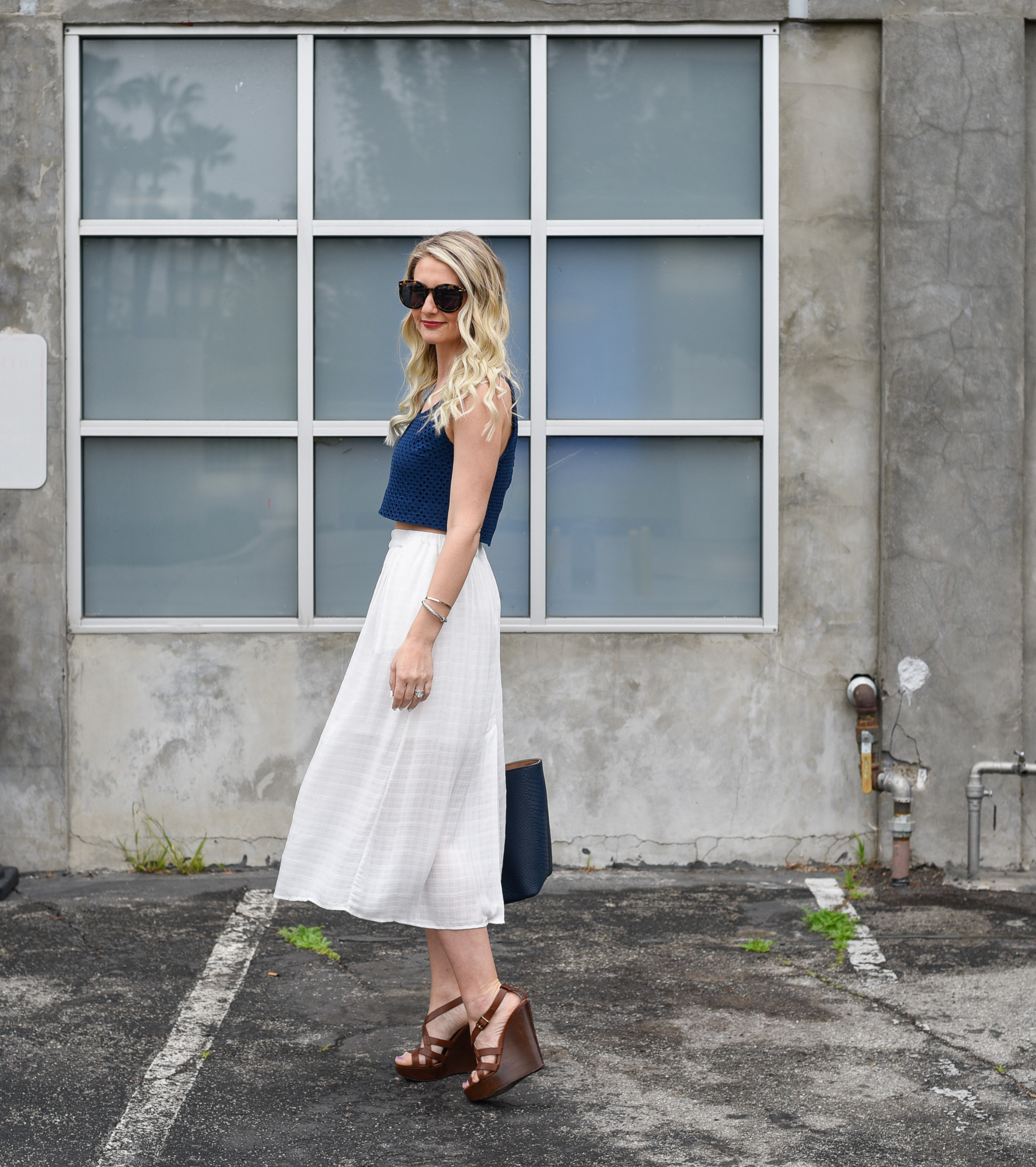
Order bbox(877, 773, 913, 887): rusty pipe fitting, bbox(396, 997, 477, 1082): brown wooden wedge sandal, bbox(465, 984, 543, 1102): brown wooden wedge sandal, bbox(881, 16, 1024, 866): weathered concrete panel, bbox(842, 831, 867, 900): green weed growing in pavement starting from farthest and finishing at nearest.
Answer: bbox(881, 16, 1024, 866): weathered concrete panel, bbox(877, 773, 913, 887): rusty pipe fitting, bbox(842, 831, 867, 900): green weed growing in pavement, bbox(396, 997, 477, 1082): brown wooden wedge sandal, bbox(465, 984, 543, 1102): brown wooden wedge sandal

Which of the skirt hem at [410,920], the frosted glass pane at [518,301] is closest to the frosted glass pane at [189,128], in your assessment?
the frosted glass pane at [518,301]

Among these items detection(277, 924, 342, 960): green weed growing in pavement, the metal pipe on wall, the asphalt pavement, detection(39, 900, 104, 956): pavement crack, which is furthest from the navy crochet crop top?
the metal pipe on wall

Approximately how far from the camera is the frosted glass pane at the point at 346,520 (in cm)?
579

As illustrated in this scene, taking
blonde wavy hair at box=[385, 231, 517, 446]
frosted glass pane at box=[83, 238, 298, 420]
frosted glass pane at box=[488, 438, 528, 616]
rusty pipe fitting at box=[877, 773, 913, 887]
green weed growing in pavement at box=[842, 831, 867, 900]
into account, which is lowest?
green weed growing in pavement at box=[842, 831, 867, 900]

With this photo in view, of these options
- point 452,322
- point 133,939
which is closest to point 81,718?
point 133,939

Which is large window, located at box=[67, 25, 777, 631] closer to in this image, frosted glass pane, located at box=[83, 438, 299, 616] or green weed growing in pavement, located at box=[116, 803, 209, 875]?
frosted glass pane, located at box=[83, 438, 299, 616]

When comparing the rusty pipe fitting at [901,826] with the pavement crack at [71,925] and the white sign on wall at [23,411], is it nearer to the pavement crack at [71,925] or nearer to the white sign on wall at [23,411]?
the pavement crack at [71,925]

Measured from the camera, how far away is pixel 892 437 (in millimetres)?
5613

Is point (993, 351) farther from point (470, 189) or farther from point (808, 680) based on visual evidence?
point (470, 189)

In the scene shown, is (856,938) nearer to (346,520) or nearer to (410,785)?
(410,785)

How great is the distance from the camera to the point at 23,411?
5645 mm

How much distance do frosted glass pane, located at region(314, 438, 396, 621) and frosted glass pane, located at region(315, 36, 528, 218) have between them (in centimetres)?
102

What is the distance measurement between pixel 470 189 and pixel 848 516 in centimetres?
212

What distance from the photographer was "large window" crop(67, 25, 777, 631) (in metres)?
5.71
